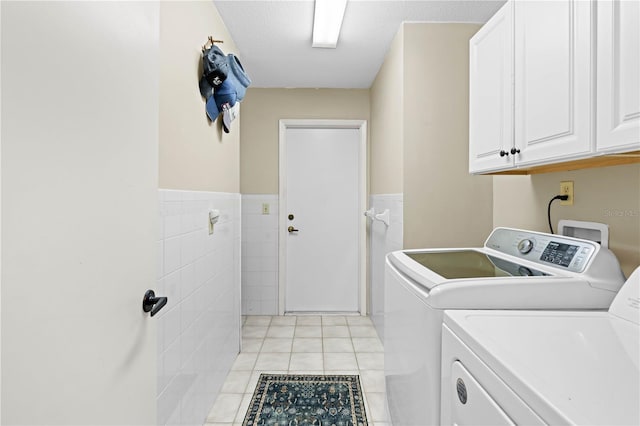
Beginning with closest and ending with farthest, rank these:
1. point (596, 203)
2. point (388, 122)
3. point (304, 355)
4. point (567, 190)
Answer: point (596, 203)
point (567, 190)
point (304, 355)
point (388, 122)

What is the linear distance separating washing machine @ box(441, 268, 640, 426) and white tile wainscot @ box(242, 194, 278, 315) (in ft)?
8.95

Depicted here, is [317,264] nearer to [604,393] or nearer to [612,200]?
[612,200]

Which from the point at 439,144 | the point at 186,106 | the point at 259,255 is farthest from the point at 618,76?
the point at 259,255

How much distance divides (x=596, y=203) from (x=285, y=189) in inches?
105

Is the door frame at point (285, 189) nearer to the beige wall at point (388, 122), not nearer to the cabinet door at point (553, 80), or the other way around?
the beige wall at point (388, 122)

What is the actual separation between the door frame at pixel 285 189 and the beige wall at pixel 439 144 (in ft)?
4.07

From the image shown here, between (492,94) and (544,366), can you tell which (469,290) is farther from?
(492,94)

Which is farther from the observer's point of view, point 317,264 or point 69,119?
point 317,264

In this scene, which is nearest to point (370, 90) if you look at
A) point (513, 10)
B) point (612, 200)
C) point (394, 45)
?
point (394, 45)

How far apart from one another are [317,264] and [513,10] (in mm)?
2781

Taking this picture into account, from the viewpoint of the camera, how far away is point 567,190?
1473 mm

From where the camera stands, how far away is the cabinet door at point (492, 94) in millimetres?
1430

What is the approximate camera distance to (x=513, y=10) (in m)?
1.40

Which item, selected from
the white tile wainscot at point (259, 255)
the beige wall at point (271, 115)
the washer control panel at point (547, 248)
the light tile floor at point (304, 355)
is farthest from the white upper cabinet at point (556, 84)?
the white tile wainscot at point (259, 255)
